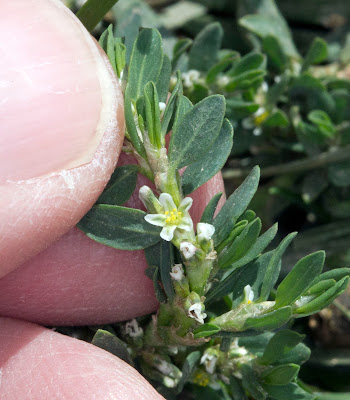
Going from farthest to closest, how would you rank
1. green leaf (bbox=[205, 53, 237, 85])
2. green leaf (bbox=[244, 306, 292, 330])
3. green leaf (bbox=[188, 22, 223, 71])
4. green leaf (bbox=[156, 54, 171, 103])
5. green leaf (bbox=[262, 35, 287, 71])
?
1. green leaf (bbox=[262, 35, 287, 71])
2. green leaf (bbox=[188, 22, 223, 71])
3. green leaf (bbox=[205, 53, 237, 85])
4. green leaf (bbox=[156, 54, 171, 103])
5. green leaf (bbox=[244, 306, 292, 330])

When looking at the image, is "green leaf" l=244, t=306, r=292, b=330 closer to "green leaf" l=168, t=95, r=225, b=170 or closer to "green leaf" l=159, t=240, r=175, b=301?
"green leaf" l=159, t=240, r=175, b=301

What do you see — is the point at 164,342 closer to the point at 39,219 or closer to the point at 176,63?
the point at 39,219

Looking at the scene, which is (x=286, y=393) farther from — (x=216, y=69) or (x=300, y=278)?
(x=216, y=69)

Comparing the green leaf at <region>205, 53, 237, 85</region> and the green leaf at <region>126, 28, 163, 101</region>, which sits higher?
the green leaf at <region>126, 28, 163, 101</region>

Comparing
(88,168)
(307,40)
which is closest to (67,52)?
(88,168)

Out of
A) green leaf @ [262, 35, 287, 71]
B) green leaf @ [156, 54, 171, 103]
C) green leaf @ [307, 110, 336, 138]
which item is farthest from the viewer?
green leaf @ [262, 35, 287, 71]

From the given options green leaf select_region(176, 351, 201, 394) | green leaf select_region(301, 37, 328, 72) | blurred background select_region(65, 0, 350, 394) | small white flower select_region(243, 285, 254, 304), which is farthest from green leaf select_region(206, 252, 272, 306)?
green leaf select_region(301, 37, 328, 72)

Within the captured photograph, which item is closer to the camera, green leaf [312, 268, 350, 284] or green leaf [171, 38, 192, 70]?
green leaf [312, 268, 350, 284]
